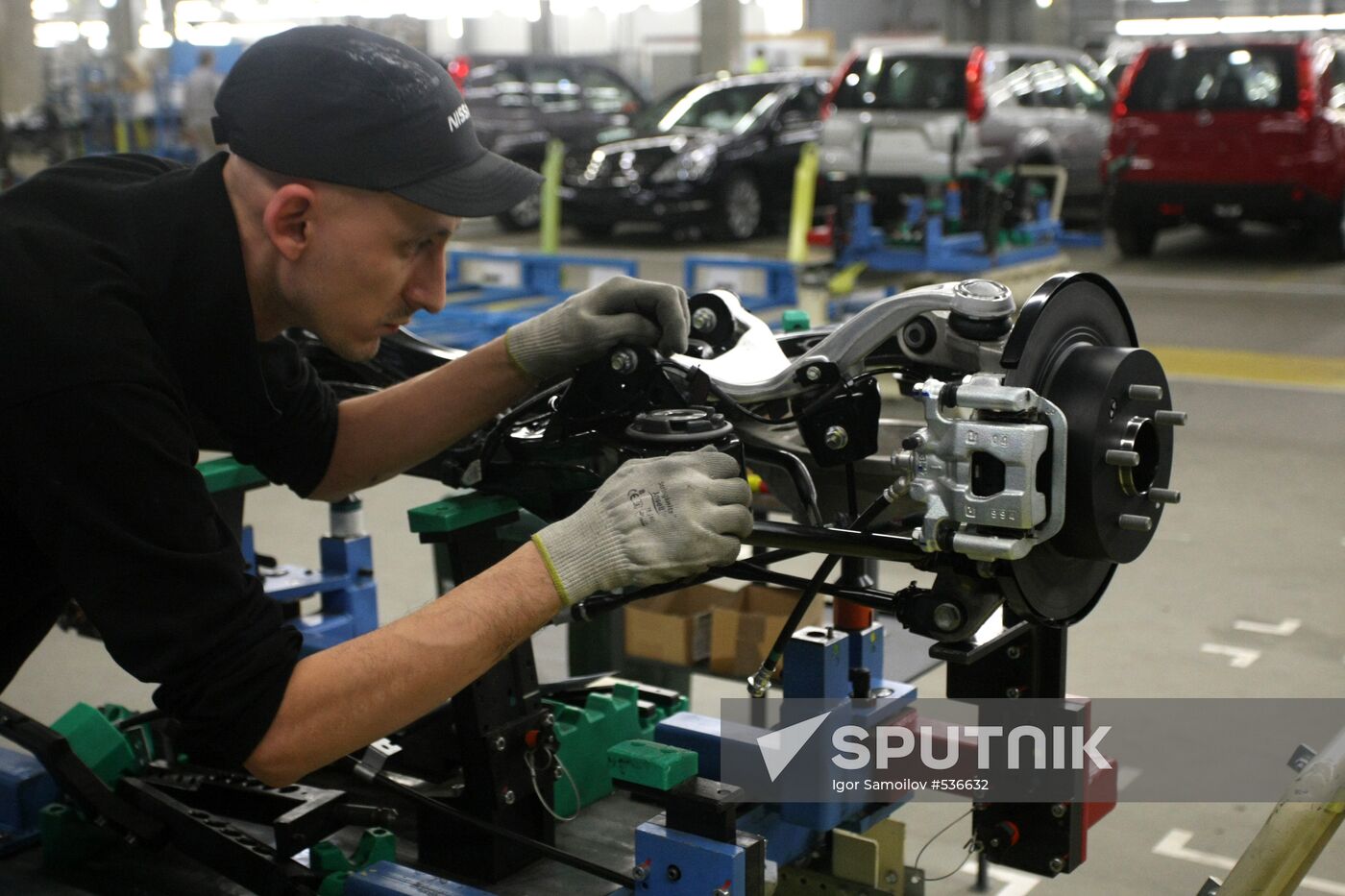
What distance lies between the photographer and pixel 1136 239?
439 inches

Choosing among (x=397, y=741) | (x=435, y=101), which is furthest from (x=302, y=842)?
(x=435, y=101)

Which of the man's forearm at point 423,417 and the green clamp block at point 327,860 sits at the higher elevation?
the man's forearm at point 423,417

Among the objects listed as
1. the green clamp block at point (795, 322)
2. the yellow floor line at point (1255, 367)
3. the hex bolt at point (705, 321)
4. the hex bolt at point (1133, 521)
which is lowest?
the yellow floor line at point (1255, 367)

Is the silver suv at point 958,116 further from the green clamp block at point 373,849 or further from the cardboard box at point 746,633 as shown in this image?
the green clamp block at point 373,849

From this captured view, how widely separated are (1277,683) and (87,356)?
10.1 ft

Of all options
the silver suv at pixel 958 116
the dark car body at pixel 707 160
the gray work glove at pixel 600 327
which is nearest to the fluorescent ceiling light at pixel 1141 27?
the silver suv at pixel 958 116

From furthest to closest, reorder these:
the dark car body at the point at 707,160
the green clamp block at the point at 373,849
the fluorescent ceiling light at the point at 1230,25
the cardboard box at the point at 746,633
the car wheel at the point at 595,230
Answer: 1. the fluorescent ceiling light at the point at 1230,25
2. the car wheel at the point at 595,230
3. the dark car body at the point at 707,160
4. the cardboard box at the point at 746,633
5. the green clamp block at the point at 373,849

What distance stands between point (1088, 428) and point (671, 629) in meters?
Result: 1.67

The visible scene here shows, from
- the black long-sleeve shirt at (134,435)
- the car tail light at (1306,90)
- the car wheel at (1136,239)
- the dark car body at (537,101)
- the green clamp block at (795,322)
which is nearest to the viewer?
the black long-sleeve shirt at (134,435)

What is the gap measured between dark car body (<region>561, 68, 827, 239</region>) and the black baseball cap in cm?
955

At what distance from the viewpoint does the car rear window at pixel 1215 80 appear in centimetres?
994

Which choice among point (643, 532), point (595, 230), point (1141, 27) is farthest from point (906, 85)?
point (1141, 27)

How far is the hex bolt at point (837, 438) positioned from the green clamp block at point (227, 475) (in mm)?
1171

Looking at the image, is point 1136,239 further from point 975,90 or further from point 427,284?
point 427,284
